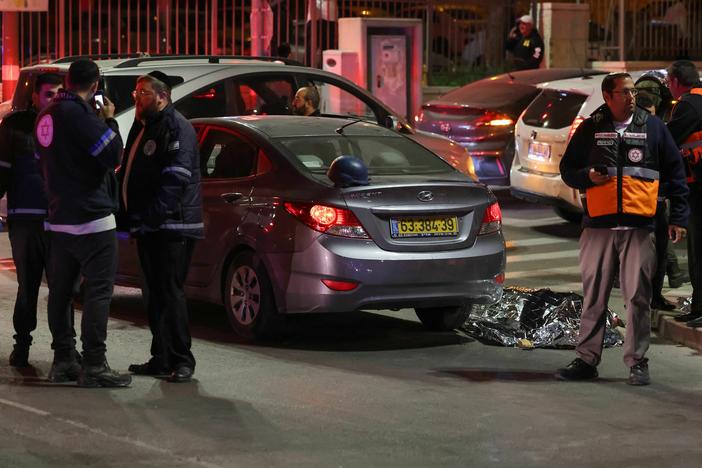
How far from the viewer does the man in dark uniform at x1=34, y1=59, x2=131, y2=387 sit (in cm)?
842

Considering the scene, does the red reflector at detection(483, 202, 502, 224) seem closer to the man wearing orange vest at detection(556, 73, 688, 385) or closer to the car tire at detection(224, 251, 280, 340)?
the man wearing orange vest at detection(556, 73, 688, 385)

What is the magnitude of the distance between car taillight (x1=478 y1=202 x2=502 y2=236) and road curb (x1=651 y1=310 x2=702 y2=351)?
1450 mm

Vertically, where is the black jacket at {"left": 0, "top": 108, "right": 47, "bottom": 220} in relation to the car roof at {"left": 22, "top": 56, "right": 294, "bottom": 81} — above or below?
below

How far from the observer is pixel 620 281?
9.09 m

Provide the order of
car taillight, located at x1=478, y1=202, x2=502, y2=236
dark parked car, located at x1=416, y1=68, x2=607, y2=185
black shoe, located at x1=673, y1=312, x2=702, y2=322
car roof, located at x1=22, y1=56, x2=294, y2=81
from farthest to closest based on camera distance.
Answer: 1. dark parked car, located at x1=416, y1=68, x2=607, y2=185
2. car roof, located at x1=22, y1=56, x2=294, y2=81
3. black shoe, located at x1=673, y1=312, x2=702, y2=322
4. car taillight, located at x1=478, y1=202, x2=502, y2=236

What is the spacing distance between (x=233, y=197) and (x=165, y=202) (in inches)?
61.6

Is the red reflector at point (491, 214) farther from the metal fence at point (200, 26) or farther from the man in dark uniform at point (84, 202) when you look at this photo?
the metal fence at point (200, 26)

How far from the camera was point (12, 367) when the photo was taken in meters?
9.23

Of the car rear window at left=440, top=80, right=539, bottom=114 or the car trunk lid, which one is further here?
the car rear window at left=440, top=80, right=539, bottom=114

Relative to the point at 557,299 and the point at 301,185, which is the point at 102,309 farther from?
the point at 557,299

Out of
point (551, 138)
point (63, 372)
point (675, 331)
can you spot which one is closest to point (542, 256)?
point (551, 138)

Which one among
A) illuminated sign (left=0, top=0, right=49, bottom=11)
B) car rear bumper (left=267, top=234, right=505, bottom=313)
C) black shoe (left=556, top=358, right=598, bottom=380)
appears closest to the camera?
black shoe (left=556, top=358, right=598, bottom=380)

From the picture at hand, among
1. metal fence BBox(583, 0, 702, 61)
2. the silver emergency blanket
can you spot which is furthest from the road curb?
metal fence BBox(583, 0, 702, 61)

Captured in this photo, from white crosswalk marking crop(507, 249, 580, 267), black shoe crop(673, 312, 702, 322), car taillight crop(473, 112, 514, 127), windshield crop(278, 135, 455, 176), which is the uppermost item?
windshield crop(278, 135, 455, 176)
